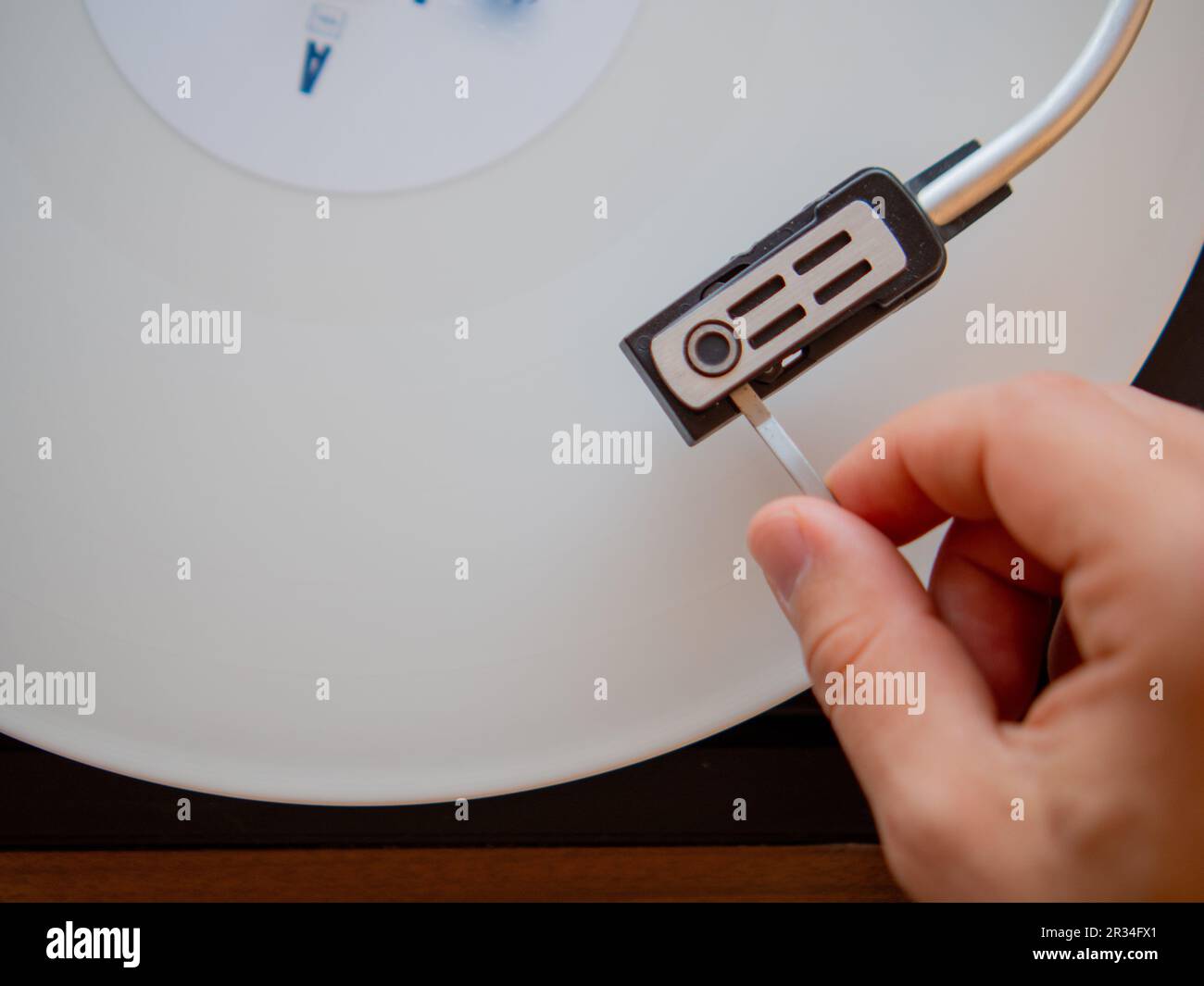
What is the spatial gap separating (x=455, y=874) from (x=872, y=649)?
0.29 m

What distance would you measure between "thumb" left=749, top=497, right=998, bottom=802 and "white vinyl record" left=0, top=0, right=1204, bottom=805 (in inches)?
3.0

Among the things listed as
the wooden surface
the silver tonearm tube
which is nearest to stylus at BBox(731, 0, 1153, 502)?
the silver tonearm tube

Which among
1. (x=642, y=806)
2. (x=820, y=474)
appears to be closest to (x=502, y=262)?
(x=820, y=474)

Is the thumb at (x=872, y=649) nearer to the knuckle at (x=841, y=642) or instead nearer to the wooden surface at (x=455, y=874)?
the knuckle at (x=841, y=642)

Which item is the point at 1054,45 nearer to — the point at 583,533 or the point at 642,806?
the point at 583,533

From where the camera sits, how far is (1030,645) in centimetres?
36

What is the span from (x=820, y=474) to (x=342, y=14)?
1.02 feet

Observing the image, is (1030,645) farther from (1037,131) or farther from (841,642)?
(1037,131)

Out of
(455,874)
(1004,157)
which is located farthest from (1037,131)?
(455,874)

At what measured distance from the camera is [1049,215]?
407 mm

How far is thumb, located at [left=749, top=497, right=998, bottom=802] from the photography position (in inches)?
11.6

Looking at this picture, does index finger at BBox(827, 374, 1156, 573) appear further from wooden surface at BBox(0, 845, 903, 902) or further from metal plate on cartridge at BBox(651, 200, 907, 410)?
wooden surface at BBox(0, 845, 903, 902)
